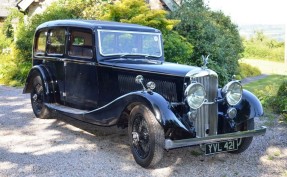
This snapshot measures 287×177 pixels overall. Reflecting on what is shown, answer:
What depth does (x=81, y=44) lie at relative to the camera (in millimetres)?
5848

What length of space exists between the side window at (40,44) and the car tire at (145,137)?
3.17 metres

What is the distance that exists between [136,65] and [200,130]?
4.45 feet

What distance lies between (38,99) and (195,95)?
3759mm

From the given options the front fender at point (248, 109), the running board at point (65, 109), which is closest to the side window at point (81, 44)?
the running board at point (65, 109)

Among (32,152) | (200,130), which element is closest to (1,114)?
(32,152)

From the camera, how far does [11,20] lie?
19391 millimetres

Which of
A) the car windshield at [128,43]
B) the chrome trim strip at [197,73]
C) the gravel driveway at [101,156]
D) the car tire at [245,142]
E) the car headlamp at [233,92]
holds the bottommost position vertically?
the gravel driveway at [101,156]

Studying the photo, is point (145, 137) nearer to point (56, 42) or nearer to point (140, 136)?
point (140, 136)

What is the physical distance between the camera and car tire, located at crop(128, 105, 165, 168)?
4148 millimetres

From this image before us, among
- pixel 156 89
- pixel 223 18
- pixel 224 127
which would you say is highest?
pixel 223 18

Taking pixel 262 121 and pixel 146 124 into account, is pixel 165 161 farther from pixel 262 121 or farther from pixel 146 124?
pixel 262 121

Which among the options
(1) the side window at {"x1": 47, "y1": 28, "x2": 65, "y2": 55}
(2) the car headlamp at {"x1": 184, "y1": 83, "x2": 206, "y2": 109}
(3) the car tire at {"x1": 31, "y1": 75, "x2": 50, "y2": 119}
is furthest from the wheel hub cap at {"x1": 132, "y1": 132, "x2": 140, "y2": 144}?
(3) the car tire at {"x1": 31, "y1": 75, "x2": 50, "y2": 119}

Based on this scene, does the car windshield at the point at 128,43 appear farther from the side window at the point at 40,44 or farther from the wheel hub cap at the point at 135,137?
the side window at the point at 40,44

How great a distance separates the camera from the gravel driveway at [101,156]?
4.31m
